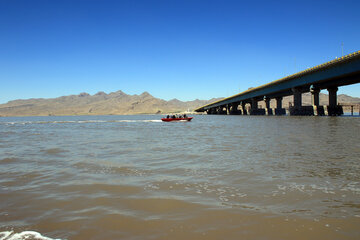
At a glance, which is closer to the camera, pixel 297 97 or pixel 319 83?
pixel 319 83

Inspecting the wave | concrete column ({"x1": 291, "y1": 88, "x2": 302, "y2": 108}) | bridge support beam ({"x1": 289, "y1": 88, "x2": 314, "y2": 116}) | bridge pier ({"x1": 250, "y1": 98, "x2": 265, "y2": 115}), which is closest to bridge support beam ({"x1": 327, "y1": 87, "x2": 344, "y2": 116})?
bridge support beam ({"x1": 289, "y1": 88, "x2": 314, "y2": 116})

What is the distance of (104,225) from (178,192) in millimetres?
2357

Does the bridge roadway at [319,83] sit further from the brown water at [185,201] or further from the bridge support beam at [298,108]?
the brown water at [185,201]

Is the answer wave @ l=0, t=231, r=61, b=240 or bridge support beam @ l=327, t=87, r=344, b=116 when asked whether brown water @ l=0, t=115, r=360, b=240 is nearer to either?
wave @ l=0, t=231, r=61, b=240

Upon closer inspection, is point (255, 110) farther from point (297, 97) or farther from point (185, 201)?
point (185, 201)

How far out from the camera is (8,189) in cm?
723

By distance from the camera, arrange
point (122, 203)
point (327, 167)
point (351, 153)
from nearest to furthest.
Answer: point (122, 203) < point (327, 167) < point (351, 153)

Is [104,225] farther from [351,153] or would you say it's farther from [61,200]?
[351,153]

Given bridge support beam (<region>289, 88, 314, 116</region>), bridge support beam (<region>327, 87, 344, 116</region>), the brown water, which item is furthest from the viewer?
bridge support beam (<region>289, 88, 314, 116</region>)

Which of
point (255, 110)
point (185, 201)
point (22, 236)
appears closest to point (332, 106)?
point (255, 110)

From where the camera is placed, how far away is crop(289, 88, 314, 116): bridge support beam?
70375mm

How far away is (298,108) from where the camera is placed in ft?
242


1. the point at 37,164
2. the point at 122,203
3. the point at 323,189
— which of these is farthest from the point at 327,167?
the point at 37,164

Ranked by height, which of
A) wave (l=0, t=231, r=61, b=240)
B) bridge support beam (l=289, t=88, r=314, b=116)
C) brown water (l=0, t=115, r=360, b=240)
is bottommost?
brown water (l=0, t=115, r=360, b=240)
